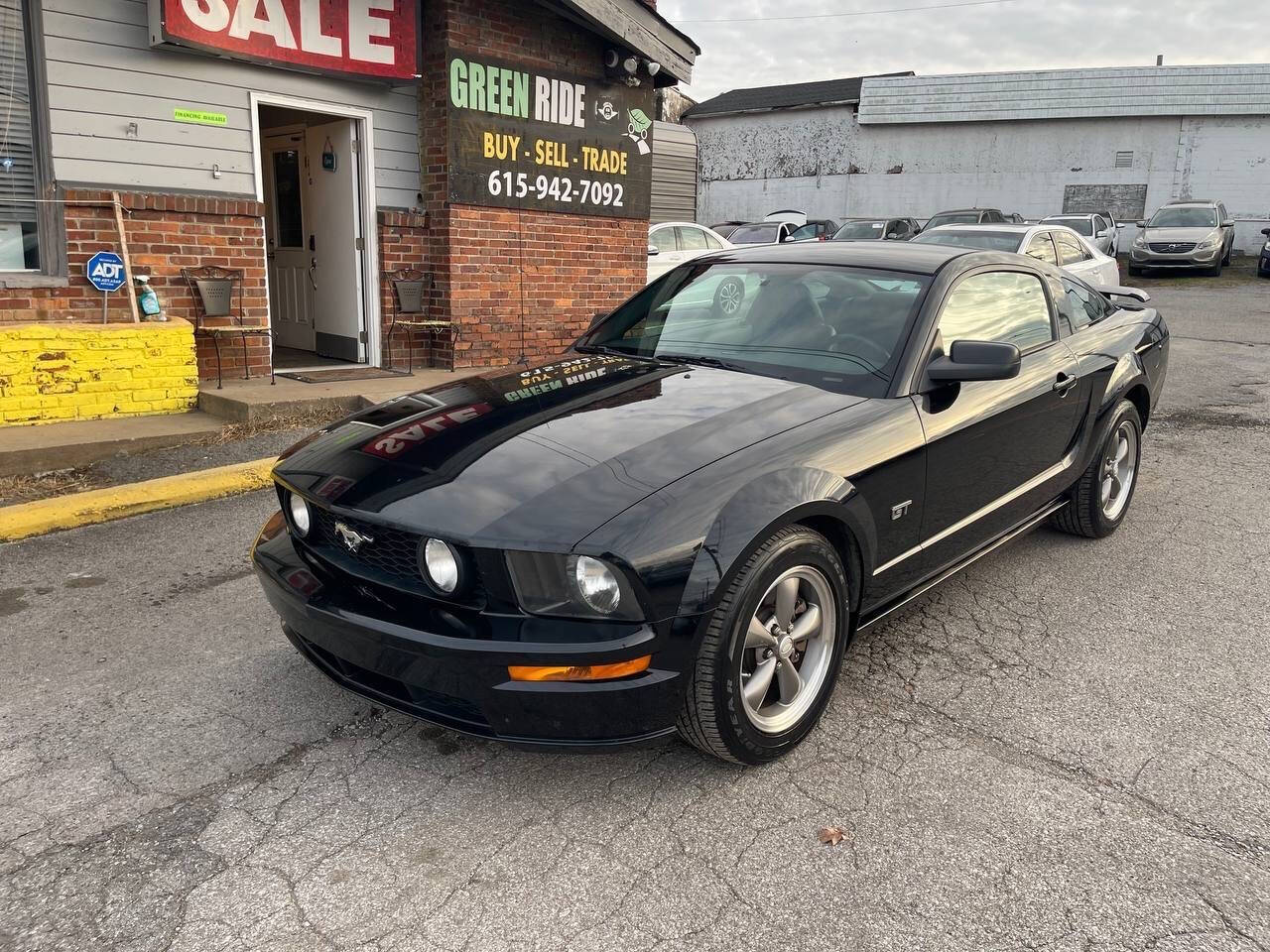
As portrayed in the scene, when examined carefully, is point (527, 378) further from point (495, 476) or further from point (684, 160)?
point (684, 160)

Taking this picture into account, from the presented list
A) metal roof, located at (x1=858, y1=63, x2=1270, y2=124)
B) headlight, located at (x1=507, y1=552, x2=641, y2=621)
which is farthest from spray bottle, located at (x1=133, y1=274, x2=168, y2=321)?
metal roof, located at (x1=858, y1=63, x2=1270, y2=124)

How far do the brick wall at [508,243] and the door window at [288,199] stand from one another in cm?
161

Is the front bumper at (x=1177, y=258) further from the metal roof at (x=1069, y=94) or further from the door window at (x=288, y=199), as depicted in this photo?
the door window at (x=288, y=199)

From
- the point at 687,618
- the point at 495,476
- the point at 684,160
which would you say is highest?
the point at 684,160

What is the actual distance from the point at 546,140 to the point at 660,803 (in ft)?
25.7

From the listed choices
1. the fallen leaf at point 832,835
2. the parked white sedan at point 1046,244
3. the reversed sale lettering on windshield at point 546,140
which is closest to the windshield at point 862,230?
the parked white sedan at point 1046,244

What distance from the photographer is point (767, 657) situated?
277 centimetres

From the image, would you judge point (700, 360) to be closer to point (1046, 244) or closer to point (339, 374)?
point (339, 374)

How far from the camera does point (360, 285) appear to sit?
884 centimetres

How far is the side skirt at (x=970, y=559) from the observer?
3.23m

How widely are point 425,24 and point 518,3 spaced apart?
2.91ft

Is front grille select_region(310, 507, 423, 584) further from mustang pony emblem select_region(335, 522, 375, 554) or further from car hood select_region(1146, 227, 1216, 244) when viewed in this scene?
car hood select_region(1146, 227, 1216, 244)

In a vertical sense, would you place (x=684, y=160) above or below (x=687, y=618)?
above

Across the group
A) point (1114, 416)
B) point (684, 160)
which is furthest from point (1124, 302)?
point (684, 160)
